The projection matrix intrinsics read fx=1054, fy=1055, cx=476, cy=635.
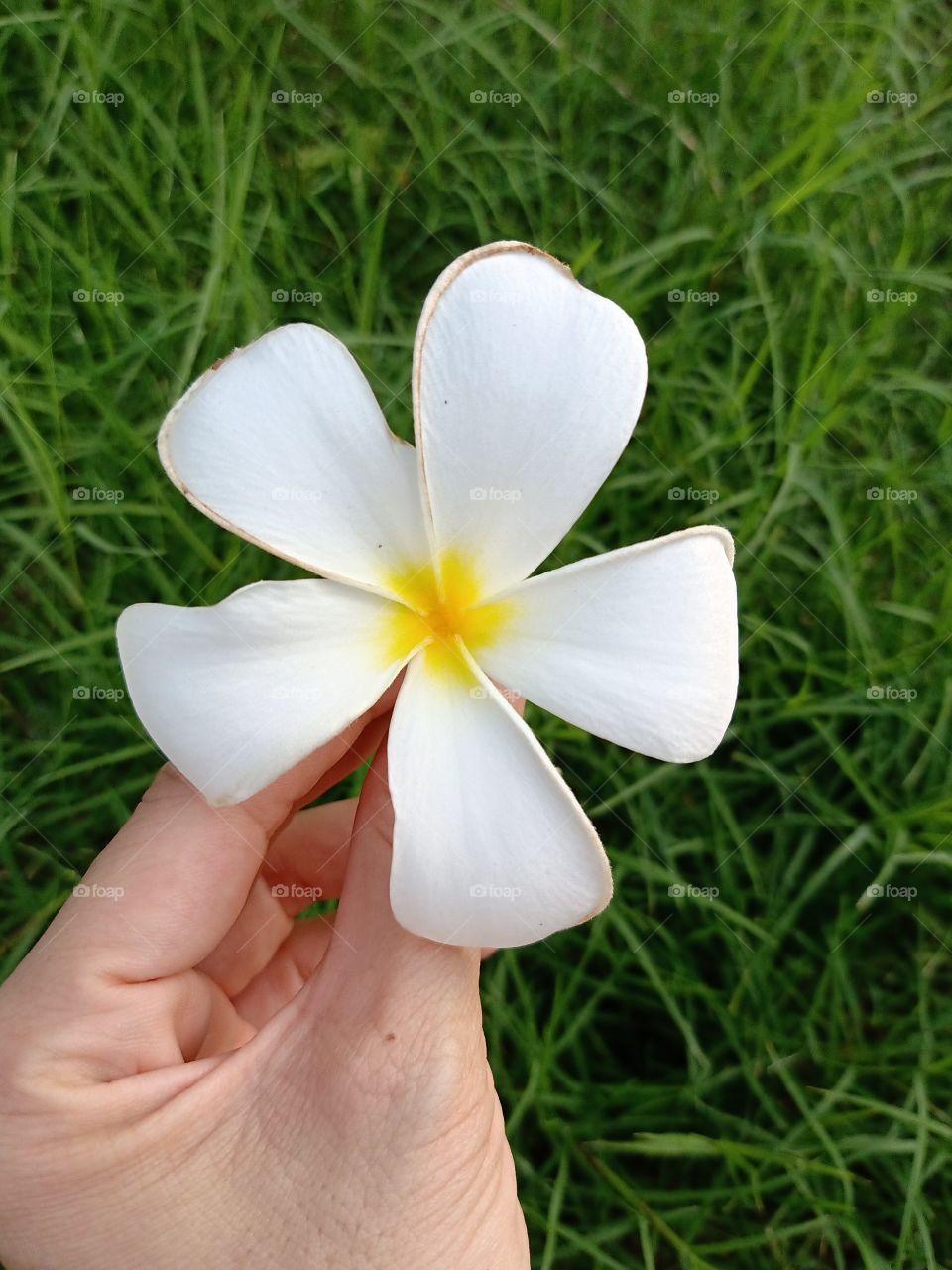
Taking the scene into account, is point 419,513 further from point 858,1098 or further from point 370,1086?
point 858,1098

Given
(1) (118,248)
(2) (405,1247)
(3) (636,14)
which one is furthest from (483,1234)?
(3) (636,14)
